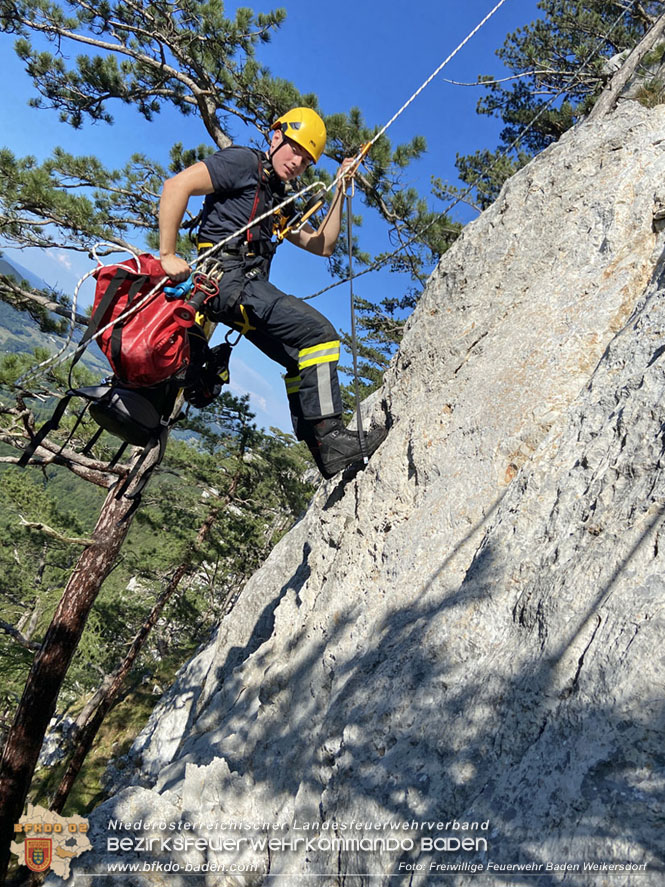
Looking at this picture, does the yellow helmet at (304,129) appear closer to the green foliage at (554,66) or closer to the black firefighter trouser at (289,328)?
the black firefighter trouser at (289,328)

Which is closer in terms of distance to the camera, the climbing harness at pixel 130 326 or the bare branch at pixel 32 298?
the climbing harness at pixel 130 326

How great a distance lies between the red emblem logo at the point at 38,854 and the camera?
3211 millimetres

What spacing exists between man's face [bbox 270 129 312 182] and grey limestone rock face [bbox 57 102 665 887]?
1.77 metres

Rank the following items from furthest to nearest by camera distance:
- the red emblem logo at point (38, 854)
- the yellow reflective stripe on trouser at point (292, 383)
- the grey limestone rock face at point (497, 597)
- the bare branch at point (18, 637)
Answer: the bare branch at point (18, 637) < the yellow reflective stripe on trouser at point (292, 383) < the red emblem logo at point (38, 854) < the grey limestone rock face at point (497, 597)

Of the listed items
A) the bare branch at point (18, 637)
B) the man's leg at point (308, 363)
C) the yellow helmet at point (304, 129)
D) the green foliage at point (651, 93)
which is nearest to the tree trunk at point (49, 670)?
the bare branch at point (18, 637)

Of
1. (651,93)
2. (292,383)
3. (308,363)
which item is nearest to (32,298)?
(292,383)

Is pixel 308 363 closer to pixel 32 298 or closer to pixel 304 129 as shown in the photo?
pixel 304 129

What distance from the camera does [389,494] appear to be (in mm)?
4215

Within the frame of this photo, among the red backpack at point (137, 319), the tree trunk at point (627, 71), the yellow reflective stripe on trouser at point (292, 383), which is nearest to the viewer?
the red backpack at point (137, 319)

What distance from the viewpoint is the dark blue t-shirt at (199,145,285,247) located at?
3.77 m

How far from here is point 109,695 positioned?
13.4 meters

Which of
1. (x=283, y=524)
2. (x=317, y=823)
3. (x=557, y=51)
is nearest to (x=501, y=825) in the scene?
(x=317, y=823)

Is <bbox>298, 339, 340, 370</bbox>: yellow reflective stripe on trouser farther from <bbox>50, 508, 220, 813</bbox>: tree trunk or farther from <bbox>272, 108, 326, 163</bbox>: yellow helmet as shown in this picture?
<bbox>50, 508, 220, 813</bbox>: tree trunk

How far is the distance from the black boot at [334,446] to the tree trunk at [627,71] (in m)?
5.43
